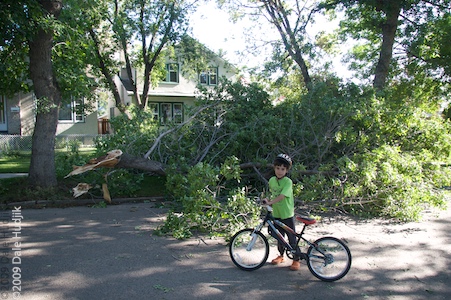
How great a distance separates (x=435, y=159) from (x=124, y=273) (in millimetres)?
7632

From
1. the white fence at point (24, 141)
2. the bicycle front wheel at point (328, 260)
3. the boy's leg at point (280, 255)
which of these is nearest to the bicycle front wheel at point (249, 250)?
the boy's leg at point (280, 255)

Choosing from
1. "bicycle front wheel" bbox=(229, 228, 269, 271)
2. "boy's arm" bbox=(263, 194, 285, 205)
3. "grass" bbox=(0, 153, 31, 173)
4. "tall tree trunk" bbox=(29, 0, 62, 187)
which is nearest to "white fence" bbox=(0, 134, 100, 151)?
"grass" bbox=(0, 153, 31, 173)

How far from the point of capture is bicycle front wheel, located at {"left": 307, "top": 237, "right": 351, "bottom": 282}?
15.3ft

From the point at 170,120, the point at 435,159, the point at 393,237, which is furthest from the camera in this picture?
the point at 170,120

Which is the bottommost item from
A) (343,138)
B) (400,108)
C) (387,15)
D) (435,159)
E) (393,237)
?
(393,237)

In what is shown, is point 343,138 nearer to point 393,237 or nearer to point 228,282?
point 393,237

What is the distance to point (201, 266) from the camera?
200 inches

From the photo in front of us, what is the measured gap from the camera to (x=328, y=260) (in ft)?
15.2

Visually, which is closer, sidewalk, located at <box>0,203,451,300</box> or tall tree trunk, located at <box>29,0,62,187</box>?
sidewalk, located at <box>0,203,451,300</box>

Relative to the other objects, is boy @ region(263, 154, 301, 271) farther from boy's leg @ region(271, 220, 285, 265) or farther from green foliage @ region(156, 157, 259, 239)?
green foliage @ region(156, 157, 259, 239)

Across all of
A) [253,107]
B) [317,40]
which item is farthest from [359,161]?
[317,40]

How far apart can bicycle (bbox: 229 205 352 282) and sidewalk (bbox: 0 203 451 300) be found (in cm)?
13

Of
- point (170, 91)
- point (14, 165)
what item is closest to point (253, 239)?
point (14, 165)

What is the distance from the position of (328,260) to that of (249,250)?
3.34 ft
